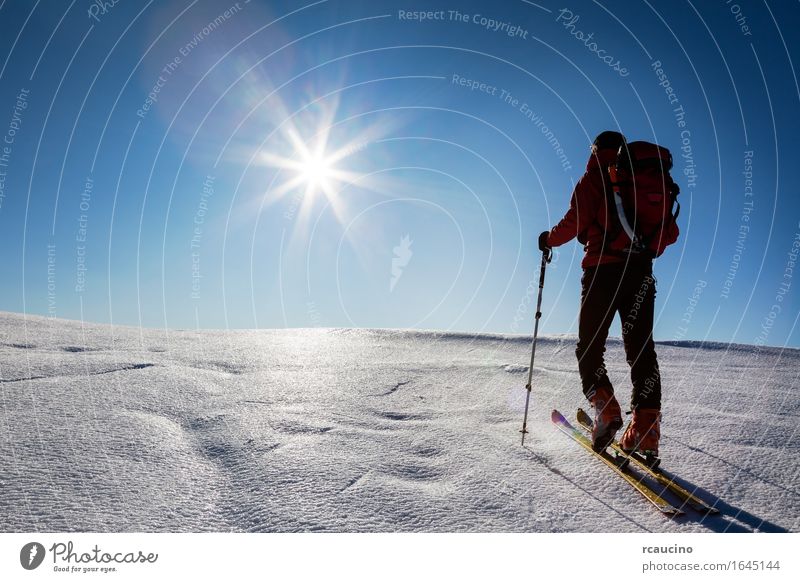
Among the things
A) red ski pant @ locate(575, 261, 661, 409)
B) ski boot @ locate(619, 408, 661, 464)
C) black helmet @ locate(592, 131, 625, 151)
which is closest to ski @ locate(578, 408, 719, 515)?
ski boot @ locate(619, 408, 661, 464)

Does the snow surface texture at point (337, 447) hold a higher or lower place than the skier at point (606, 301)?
lower

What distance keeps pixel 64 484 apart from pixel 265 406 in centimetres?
209

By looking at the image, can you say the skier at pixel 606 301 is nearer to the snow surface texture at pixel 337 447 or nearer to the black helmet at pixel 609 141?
the black helmet at pixel 609 141

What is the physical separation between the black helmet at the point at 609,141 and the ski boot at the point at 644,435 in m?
2.34

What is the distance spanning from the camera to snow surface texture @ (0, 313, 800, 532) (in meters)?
2.77

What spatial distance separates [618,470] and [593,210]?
2200mm

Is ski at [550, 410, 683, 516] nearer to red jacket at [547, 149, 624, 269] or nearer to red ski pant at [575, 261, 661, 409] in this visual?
Answer: red ski pant at [575, 261, 661, 409]

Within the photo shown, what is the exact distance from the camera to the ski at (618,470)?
9.62 feet

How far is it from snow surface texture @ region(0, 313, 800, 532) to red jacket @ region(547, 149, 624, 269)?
69.0 inches

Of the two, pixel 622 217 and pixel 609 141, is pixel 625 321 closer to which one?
pixel 622 217

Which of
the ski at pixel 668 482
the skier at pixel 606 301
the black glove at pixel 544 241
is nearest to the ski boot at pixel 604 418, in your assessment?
the skier at pixel 606 301

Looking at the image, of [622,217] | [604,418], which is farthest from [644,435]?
[622,217]

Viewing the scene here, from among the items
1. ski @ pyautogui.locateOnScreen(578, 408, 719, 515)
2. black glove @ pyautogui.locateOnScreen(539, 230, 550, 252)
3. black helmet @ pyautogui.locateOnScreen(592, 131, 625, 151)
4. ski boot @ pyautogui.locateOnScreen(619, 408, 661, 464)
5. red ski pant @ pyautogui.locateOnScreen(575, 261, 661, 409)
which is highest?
black helmet @ pyautogui.locateOnScreen(592, 131, 625, 151)

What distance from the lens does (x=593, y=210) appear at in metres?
4.19
